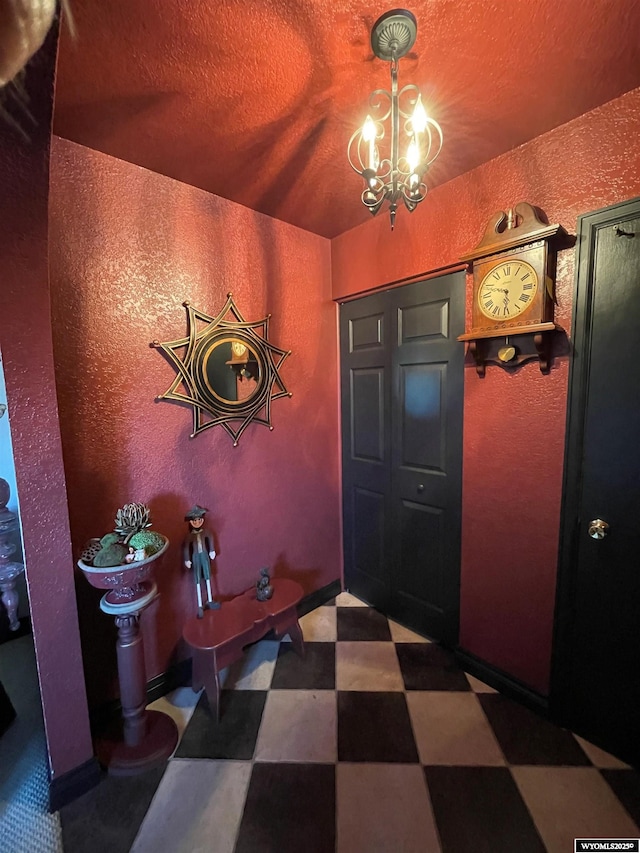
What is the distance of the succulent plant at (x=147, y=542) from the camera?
129 centimetres

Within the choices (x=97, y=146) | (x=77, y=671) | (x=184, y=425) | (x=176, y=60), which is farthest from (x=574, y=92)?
(x=77, y=671)

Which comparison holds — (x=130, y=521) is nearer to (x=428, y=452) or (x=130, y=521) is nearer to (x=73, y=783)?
(x=73, y=783)

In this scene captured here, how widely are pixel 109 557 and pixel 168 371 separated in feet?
2.75

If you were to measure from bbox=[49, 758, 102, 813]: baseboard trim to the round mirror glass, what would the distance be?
5.06 feet

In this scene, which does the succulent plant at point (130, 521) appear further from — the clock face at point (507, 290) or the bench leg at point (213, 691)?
the clock face at point (507, 290)

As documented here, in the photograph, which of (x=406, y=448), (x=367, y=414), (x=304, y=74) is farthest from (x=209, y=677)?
(x=304, y=74)

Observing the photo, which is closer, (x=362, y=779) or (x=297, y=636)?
(x=362, y=779)

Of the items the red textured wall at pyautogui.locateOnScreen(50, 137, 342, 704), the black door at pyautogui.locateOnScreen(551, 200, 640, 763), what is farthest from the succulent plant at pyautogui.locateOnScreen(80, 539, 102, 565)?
the black door at pyautogui.locateOnScreen(551, 200, 640, 763)

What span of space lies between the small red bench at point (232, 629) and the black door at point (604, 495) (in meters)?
1.28

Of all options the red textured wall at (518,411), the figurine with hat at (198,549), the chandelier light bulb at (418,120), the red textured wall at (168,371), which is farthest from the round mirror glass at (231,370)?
the chandelier light bulb at (418,120)

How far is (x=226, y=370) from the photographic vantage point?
180cm

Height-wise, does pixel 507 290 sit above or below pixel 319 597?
above

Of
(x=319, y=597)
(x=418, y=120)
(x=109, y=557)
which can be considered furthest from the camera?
(x=319, y=597)

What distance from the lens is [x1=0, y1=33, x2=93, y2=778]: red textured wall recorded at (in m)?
0.97
